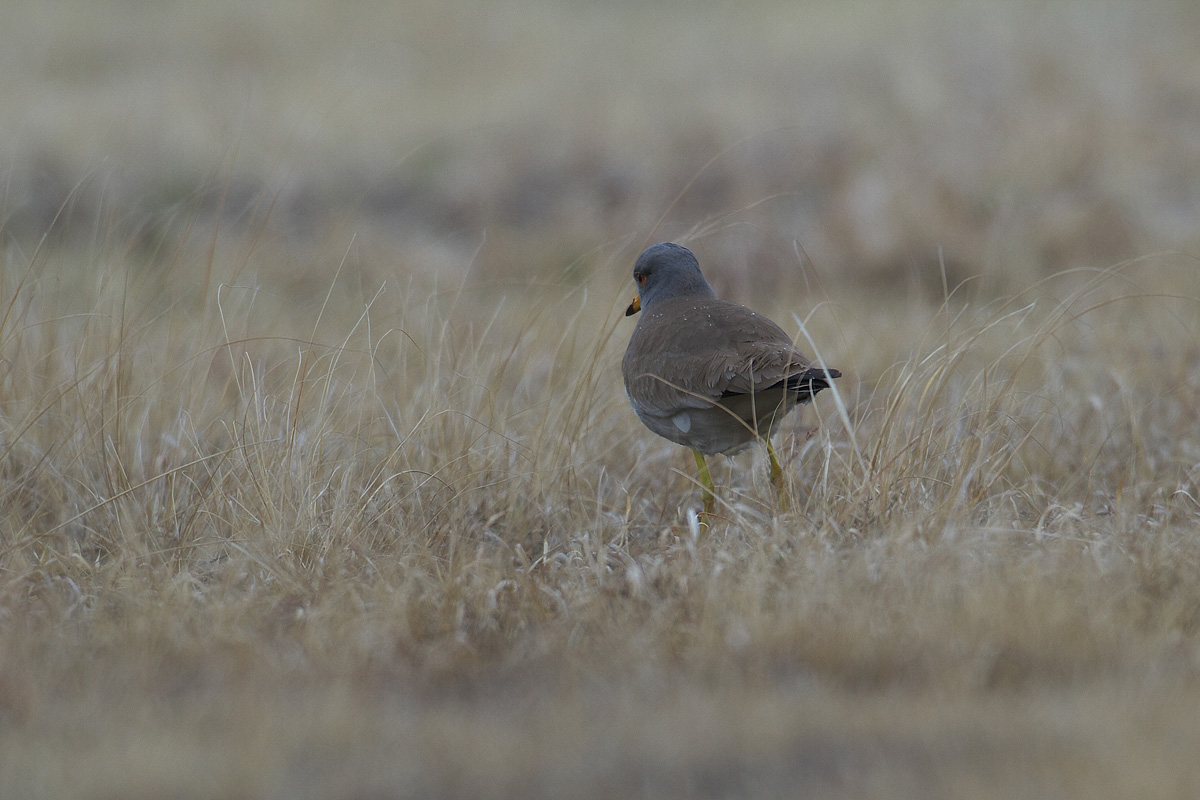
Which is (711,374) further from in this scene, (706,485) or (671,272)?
(671,272)

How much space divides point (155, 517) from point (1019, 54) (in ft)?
31.5

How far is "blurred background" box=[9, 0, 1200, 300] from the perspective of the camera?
27.1 feet

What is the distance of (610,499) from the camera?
431 centimetres

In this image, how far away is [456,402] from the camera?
4586 mm

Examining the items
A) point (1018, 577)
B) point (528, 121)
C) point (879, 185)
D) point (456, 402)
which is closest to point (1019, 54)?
point (879, 185)

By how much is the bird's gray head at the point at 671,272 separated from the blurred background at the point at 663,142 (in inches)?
90.3

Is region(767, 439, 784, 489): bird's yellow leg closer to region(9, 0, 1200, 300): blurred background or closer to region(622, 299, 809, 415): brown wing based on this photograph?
region(622, 299, 809, 415): brown wing

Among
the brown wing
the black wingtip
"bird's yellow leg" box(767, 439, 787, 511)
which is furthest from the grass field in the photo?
the brown wing

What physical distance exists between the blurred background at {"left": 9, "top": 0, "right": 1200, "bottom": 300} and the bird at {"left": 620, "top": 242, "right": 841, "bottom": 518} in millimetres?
2577

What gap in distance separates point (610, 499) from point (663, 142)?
656 cm

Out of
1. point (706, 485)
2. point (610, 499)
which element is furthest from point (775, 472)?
point (610, 499)

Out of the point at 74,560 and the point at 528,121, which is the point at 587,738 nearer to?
the point at 74,560

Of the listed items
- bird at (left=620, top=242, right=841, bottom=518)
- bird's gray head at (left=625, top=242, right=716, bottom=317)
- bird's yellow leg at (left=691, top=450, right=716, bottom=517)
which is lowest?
bird's yellow leg at (left=691, top=450, right=716, bottom=517)

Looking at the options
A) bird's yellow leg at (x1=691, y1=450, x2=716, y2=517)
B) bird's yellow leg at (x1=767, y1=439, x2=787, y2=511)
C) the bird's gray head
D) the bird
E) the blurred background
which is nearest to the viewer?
the bird
